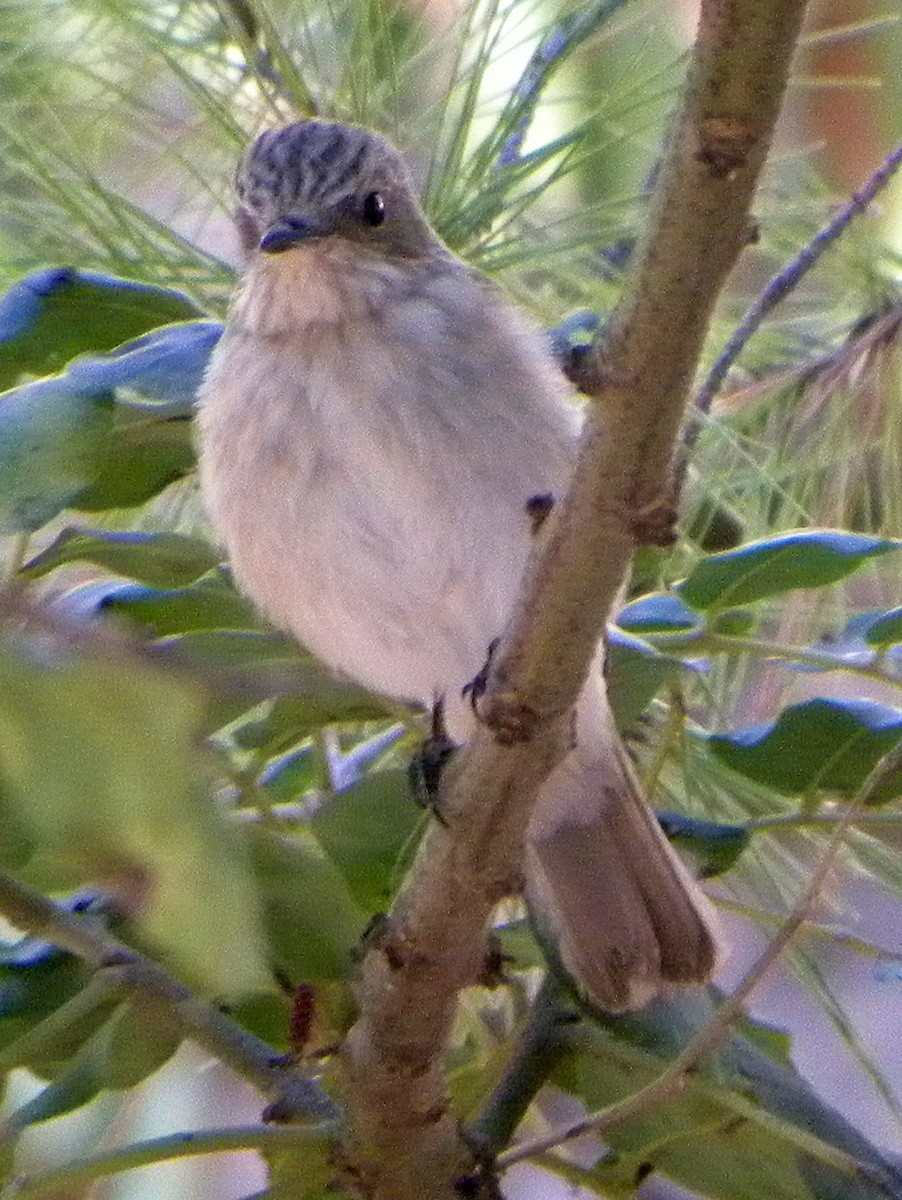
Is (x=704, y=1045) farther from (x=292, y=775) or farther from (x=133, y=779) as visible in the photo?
(x=133, y=779)

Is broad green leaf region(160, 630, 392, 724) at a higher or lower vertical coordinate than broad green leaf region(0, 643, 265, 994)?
lower

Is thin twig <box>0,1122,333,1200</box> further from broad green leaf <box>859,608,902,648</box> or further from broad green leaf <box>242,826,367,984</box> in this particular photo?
broad green leaf <box>859,608,902,648</box>

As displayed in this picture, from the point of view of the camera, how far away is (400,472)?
1.74 m

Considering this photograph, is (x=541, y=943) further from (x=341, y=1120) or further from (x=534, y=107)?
(x=534, y=107)

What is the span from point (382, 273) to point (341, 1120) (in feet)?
3.35

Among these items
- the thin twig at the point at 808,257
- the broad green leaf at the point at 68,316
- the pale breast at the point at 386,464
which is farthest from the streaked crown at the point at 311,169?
the thin twig at the point at 808,257

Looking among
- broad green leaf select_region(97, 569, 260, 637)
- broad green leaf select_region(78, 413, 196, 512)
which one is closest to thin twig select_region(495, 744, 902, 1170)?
broad green leaf select_region(97, 569, 260, 637)

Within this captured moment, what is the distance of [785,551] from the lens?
134 cm

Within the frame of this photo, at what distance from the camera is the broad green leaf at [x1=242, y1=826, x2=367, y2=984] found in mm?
1354

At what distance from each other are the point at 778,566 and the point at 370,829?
17.2 inches

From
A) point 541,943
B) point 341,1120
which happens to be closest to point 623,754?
point 541,943

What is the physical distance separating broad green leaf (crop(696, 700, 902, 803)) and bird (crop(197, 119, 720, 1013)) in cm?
19

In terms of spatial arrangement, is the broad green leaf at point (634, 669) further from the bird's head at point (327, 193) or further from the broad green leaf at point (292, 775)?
the bird's head at point (327, 193)

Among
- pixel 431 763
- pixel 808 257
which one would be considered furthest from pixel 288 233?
pixel 431 763
